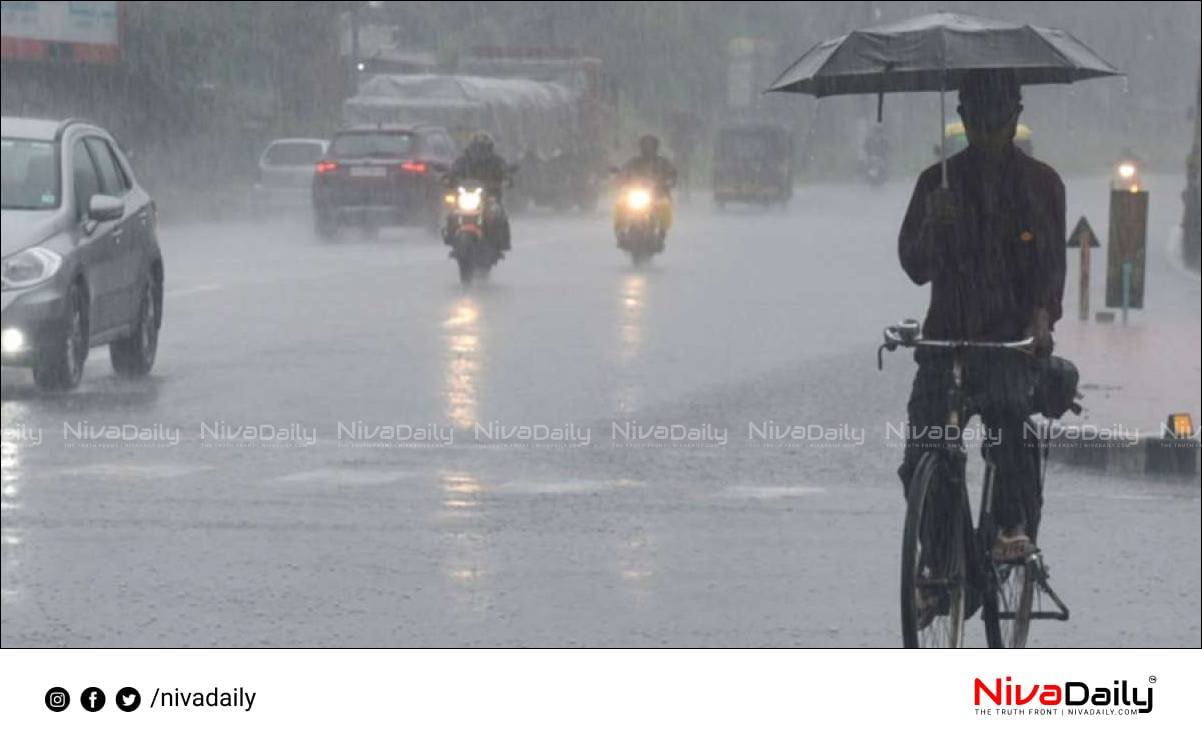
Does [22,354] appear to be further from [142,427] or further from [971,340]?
[971,340]

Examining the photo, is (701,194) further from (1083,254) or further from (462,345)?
(462,345)

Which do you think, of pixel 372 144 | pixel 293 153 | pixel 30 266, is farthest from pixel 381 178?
pixel 30 266

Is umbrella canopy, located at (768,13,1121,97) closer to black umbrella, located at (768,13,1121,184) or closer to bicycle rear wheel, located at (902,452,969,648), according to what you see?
black umbrella, located at (768,13,1121,184)

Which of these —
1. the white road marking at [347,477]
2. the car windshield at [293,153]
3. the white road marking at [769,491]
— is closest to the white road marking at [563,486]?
the white road marking at [347,477]

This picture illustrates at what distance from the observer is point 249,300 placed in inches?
609

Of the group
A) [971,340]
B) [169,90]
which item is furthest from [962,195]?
[169,90]

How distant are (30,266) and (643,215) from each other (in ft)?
3.24

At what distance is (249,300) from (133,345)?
12.3m

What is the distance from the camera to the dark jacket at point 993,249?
6.21 ft

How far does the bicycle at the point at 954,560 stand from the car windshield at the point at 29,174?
1.14 meters

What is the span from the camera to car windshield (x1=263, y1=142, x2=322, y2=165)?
4266 mm

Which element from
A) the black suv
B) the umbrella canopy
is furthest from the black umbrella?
the black suv

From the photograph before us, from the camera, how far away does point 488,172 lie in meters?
3.85

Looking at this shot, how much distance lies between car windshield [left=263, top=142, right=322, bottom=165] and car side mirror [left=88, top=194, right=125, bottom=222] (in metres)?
0.88
